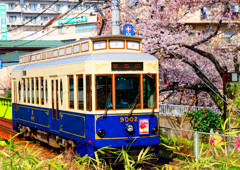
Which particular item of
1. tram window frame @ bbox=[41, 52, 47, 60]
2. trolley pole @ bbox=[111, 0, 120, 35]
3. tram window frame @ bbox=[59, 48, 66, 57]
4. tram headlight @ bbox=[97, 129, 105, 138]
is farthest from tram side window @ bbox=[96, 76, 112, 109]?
trolley pole @ bbox=[111, 0, 120, 35]

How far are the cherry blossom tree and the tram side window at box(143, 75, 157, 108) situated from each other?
5.33 meters

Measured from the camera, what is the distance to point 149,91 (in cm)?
1069

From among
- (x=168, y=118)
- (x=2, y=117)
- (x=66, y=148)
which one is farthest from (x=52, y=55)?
(x=2, y=117)

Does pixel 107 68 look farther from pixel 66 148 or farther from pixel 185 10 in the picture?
pixel 185 10

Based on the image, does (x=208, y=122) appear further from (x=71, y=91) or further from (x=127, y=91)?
(x=71, y=91)

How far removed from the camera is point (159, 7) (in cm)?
2166

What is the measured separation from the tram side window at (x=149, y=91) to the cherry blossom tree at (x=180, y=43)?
5334 millimetres

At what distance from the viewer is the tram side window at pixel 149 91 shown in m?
10.6

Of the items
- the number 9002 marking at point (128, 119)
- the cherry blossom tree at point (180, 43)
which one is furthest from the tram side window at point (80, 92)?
the cherry blossom tree at point (180, 43)

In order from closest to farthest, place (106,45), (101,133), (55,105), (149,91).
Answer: (101,133), (149,91), (106,45), (55,105)

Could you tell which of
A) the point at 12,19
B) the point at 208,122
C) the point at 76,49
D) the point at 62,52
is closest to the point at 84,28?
the point at 12,19

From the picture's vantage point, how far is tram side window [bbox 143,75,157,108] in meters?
10.6

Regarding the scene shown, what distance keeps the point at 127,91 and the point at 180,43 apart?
7650 mm

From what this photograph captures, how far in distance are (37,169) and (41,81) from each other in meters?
7.65
